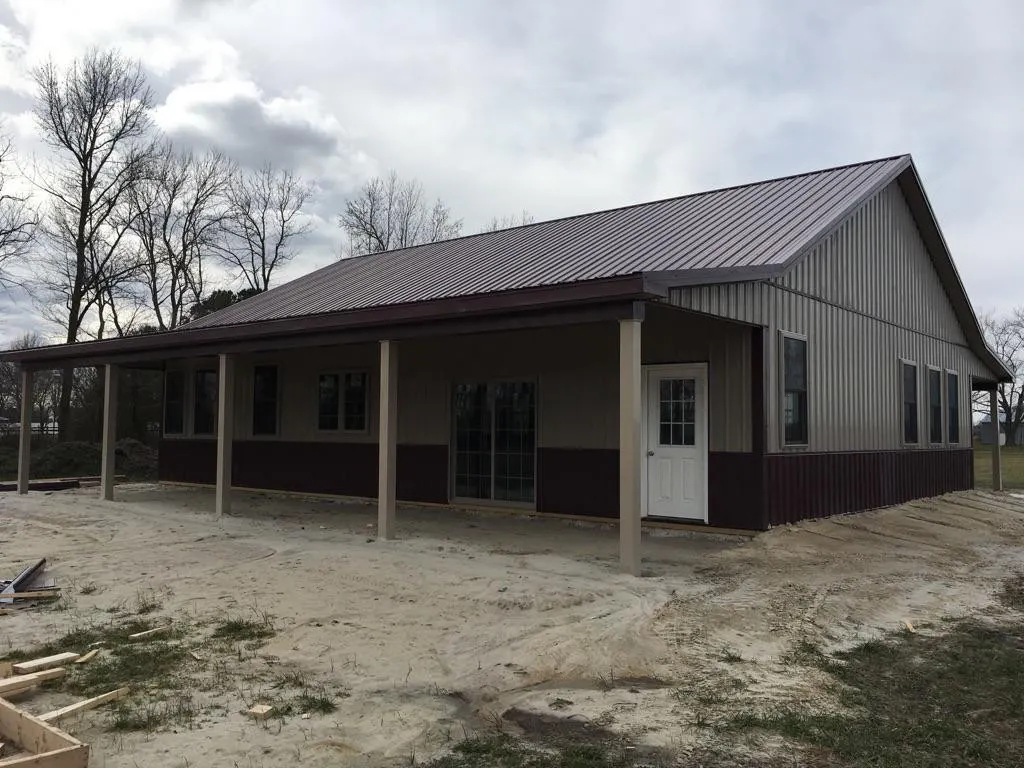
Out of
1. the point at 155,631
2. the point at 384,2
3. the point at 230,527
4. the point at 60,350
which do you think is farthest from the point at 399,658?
the point at 60,350

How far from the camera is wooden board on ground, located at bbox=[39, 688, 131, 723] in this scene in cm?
366

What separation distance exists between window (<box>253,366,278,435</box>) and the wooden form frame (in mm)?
11271

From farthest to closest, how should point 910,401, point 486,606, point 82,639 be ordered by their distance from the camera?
point 910,401
point 486,606
point 82,639

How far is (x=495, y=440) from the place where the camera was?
11.6 m

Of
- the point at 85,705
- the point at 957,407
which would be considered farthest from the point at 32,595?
the point at 957,407

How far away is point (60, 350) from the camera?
1352 centimetres

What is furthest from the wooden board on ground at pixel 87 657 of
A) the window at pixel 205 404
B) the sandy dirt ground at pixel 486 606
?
the window at pixel 205 404

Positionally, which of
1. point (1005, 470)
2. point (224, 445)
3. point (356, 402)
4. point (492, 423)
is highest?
point (356, 402)

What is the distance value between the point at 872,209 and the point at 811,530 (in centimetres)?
532

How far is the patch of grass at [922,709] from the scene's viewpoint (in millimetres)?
3395

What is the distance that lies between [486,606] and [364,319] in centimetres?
434

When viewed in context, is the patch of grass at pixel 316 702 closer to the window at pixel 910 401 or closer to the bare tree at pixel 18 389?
the window at pixel 910 401

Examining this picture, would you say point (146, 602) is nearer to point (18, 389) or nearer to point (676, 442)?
point (676, 442)

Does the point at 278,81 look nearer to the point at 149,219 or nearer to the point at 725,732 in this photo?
the point at 725,732
